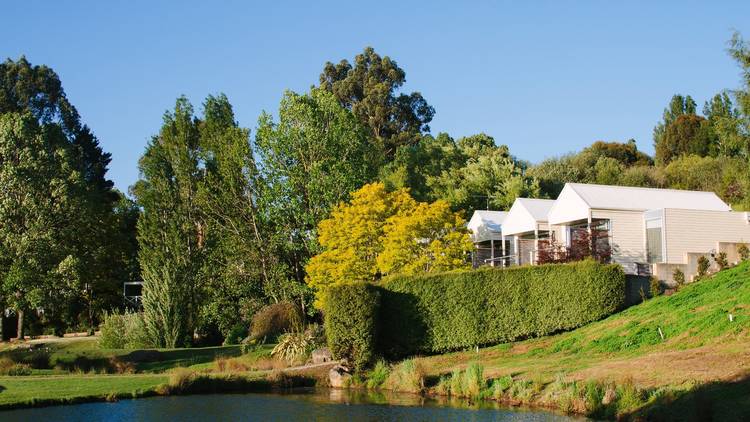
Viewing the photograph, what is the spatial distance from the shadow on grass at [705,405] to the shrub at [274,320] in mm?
19403

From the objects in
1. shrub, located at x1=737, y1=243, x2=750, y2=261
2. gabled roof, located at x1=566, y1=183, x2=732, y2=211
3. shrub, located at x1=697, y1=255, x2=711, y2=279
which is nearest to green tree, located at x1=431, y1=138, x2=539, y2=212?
gabled roof, located at x1=566, y1=183, x2=732, y2=211

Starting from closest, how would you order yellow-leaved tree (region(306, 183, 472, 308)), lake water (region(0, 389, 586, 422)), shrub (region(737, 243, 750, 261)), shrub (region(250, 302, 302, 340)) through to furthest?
1. lake water (region(0, 389, 586, 422))
2. shrub (region(737, 243, 750, 261))
3. yellow-leaved tree (region(306, 183, 472, 308))
4. shrub (region(250, 302, 302, 340))

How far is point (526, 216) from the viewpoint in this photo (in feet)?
123

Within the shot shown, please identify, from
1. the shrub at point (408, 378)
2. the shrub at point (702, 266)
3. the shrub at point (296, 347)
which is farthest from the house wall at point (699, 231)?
the shrub at point (296, 347)

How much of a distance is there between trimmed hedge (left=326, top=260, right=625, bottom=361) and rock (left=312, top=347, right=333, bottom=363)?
1828 millimetres

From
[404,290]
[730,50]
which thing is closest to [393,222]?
[404,290]

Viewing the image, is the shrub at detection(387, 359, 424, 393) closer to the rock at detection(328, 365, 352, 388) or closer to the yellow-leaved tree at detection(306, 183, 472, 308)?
the rock at detection(328, 365, 352, 388)

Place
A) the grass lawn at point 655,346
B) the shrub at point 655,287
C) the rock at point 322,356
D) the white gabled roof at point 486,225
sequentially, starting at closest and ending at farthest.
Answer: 1. the grass lawn at point 655,346
2. the rock at point 322,356
3. the shrub at point 655,287
4. the white gabled roof at point 486,225

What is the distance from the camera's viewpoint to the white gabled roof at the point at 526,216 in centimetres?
3716

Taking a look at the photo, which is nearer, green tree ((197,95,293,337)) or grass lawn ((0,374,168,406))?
grass lawn ((0,374,168,406))

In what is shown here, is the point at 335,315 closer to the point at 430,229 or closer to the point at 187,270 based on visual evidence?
the point at 430,229

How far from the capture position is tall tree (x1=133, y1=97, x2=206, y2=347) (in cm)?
3578

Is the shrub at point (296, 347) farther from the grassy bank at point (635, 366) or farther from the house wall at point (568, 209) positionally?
the house wall at point (568, 209)

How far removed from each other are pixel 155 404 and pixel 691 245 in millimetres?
21540
